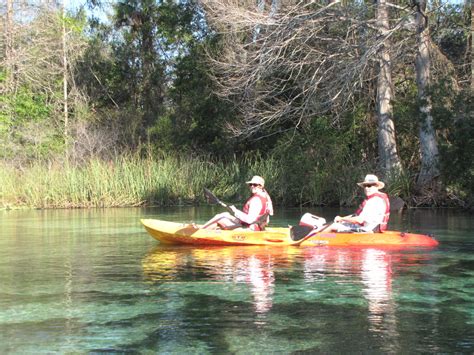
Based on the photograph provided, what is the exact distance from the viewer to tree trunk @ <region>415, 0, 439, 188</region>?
19.3 metres

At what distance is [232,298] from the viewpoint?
7379 mm

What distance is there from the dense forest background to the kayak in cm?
719

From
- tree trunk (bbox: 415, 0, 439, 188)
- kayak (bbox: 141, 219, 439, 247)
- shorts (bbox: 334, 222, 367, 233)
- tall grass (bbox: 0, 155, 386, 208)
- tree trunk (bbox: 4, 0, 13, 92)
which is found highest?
tree trunk (bbox: 4, 0, 13, 92)

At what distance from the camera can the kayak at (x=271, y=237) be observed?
1098cm

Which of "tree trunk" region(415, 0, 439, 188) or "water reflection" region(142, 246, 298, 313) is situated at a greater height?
"tree trunk" region(415, 0, 439, 188)

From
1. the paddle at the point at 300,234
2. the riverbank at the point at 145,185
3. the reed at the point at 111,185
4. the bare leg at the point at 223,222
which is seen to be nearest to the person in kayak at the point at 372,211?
the paddle at the point at 300,234

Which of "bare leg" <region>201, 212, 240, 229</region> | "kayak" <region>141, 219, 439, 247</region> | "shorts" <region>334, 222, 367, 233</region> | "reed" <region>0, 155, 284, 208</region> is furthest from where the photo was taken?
"reed" <region>0, 155, 284, 208</region>

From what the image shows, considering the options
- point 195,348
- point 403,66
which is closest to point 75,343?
point 195,348

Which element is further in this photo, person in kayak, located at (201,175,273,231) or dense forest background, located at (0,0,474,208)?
dense forest background, located at (0,0,474,208)

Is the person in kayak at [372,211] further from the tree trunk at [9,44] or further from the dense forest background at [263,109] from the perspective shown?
the tree trunk at [9,44]

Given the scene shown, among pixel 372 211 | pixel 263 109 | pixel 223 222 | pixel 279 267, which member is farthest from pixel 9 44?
pixel 279 267

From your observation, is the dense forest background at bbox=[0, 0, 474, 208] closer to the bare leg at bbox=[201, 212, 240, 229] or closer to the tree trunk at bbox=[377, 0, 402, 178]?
the tree trunk at bbox=[377, 0, 402, 178]

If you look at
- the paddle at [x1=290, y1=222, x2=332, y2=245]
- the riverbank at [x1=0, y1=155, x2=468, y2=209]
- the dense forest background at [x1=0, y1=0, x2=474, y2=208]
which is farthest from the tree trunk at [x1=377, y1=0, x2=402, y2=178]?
the paddle at [x1=290, y1=222, x2=332, y2=245]

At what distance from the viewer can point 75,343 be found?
5.73 metres
